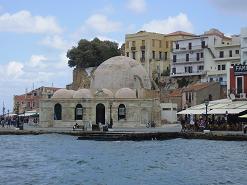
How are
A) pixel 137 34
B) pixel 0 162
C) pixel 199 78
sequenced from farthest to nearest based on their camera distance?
pixel 137 34
pixel 199 78
pixel 0 162

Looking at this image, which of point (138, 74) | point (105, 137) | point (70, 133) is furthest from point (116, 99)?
point (105, 137)

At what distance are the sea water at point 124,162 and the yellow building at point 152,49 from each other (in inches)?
1841

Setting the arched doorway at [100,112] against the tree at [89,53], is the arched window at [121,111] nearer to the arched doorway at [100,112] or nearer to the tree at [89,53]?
the arched doorway at [100,112]

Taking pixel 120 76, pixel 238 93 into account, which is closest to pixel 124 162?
pixel 238 93

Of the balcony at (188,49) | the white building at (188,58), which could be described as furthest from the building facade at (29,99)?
the balcony at (188,49)

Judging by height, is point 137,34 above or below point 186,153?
above

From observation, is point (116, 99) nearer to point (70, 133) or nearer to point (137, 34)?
point (70, 133)

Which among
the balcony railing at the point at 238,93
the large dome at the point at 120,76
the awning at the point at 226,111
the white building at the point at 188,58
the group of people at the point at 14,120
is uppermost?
the white building at the point at 188,58

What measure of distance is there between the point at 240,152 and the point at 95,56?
2478 inches

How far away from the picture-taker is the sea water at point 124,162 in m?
25.3

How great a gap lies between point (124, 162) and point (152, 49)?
62895 mm

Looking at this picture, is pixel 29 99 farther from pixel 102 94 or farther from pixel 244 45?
pixel 244 45

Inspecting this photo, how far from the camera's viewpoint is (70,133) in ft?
183

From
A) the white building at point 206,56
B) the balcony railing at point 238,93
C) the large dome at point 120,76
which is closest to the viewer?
the balcony railing at point 238,93
